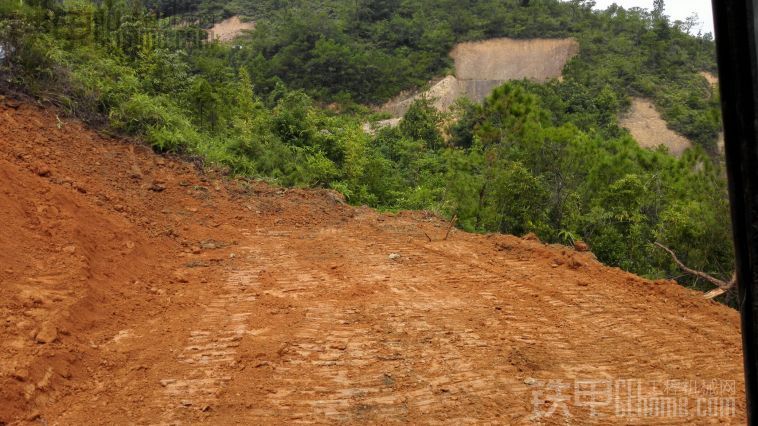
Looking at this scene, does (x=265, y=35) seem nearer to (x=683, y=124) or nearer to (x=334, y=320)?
(x=683, y=124)

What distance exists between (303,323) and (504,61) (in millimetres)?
43777

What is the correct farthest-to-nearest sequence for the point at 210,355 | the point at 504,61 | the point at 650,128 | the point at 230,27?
the point at 230,27, the point at 504,61, the point at 650,128, the point at 210,355

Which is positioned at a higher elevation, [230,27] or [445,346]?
[230,27]

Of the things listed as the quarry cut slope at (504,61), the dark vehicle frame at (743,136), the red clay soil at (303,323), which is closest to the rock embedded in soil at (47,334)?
the red clay soil at (303,323)

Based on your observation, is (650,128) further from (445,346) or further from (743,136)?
(743,136)

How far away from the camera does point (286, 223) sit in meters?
8.00

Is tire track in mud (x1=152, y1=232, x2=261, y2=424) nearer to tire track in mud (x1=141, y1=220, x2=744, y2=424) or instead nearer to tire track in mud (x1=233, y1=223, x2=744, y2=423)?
tire track in mud (x1=141, y1=220, x2=744, y2=424)

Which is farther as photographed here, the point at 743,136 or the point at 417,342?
the point at 417,342

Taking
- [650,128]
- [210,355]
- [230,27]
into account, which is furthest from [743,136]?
[230,27]

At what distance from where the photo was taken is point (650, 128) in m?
34.2

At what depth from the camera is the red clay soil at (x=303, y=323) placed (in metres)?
3.36

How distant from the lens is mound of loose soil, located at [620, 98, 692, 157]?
3275cm

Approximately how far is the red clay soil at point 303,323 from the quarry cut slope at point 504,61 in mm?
36485

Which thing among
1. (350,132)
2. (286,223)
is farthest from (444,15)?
(286,223)
